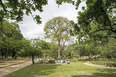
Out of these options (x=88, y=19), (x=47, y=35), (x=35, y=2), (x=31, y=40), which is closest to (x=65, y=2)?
(x=88, y=19)

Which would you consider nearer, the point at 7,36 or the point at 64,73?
the point at 7,36

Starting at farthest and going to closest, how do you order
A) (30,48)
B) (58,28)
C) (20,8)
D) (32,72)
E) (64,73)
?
1. (58,28)
2. (30,48)
3. (32,72)
4. (64,73)
5. (20,8)

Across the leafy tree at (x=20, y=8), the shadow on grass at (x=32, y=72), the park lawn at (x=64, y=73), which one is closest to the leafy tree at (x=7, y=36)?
the leafy tree at (x=20, y=8)

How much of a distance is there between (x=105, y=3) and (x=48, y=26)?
30315 mm

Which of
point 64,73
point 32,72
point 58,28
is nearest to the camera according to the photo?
point 64,73

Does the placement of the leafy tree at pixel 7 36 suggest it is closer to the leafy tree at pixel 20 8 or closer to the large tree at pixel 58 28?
the leafy tree at pixel 20 8

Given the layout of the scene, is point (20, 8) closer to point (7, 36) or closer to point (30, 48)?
point (7, 36)

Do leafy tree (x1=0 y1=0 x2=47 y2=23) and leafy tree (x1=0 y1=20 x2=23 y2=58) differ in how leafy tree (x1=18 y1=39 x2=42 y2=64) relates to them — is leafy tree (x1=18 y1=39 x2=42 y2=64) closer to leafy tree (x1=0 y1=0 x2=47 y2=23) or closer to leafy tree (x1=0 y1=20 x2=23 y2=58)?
leafy tree (x1=0 y1=20 x2=23 y2=58)

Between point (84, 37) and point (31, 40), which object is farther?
point (31, 40)

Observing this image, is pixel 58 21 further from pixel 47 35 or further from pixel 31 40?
pixel 31 40

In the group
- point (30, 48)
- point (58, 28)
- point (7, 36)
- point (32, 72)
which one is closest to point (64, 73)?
point (32, 72)

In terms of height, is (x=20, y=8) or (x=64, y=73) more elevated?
(x=20, y=8)

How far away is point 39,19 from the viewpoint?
579 cm

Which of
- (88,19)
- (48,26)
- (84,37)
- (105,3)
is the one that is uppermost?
(48,26)
